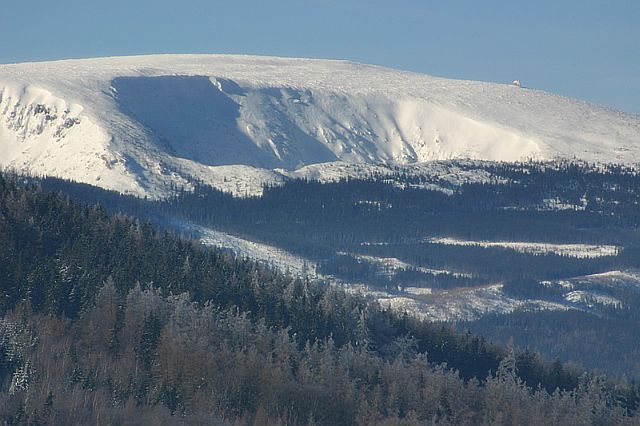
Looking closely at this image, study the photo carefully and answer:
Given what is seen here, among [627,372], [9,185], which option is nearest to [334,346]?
[9,185]

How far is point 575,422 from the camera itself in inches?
4875

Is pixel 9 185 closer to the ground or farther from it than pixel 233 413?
farther from it

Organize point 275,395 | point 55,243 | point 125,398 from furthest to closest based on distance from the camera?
point 55,243 → point 275,395 → point 125,398

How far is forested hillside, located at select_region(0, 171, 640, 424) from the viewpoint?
111 m

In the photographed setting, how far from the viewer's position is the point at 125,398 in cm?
10781

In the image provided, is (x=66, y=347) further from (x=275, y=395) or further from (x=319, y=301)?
(x=319, y=301)

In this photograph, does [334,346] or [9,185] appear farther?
[9,185]

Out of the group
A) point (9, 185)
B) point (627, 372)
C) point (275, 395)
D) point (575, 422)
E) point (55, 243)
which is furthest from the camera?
point (627, 372)

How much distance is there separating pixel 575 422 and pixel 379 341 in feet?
85.0

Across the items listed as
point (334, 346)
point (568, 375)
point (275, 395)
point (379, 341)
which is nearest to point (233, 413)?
point (275, 395)

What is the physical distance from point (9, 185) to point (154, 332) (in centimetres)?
4415

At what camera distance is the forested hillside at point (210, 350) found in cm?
11062

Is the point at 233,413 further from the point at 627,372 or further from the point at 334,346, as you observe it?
the point at 627,372

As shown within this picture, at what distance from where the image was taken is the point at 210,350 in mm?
120875
